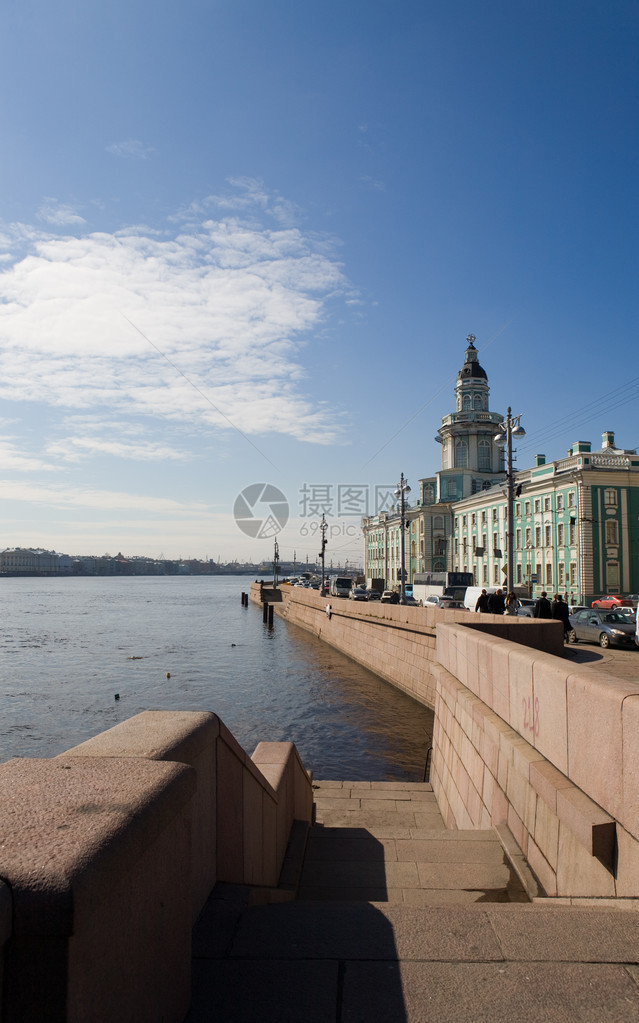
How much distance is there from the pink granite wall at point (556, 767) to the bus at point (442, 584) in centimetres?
3141

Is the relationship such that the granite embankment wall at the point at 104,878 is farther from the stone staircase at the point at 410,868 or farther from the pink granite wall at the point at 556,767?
the stone staircase at the point at 410,868

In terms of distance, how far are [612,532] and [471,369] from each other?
3961cm

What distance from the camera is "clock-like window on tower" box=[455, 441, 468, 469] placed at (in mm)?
76062

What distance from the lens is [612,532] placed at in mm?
42812

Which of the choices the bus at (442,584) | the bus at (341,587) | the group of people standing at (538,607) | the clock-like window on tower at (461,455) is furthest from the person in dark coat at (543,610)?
the clock-like window on tower at (461,455)

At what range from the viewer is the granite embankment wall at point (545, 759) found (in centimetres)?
334

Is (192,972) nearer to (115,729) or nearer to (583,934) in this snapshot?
(115,729)

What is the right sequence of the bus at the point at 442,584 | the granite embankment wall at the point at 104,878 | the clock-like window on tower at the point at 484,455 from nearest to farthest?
the granite embankment wall at the point at 104,878, the bus at the point at 442,584, the clock-like window on tower at the point at 484,455

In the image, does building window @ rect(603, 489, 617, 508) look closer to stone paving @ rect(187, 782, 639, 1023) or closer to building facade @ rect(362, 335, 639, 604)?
building facade @ rect(362, 335, 639, 604)

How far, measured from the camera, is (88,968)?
1.45 m

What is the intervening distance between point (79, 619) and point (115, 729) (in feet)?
191

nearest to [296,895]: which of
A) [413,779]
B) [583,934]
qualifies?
[583,934]

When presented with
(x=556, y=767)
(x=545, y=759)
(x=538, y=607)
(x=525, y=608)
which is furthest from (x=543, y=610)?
(x=556, y=767)

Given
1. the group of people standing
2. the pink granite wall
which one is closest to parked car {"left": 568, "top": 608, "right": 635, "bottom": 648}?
the group of people standing
